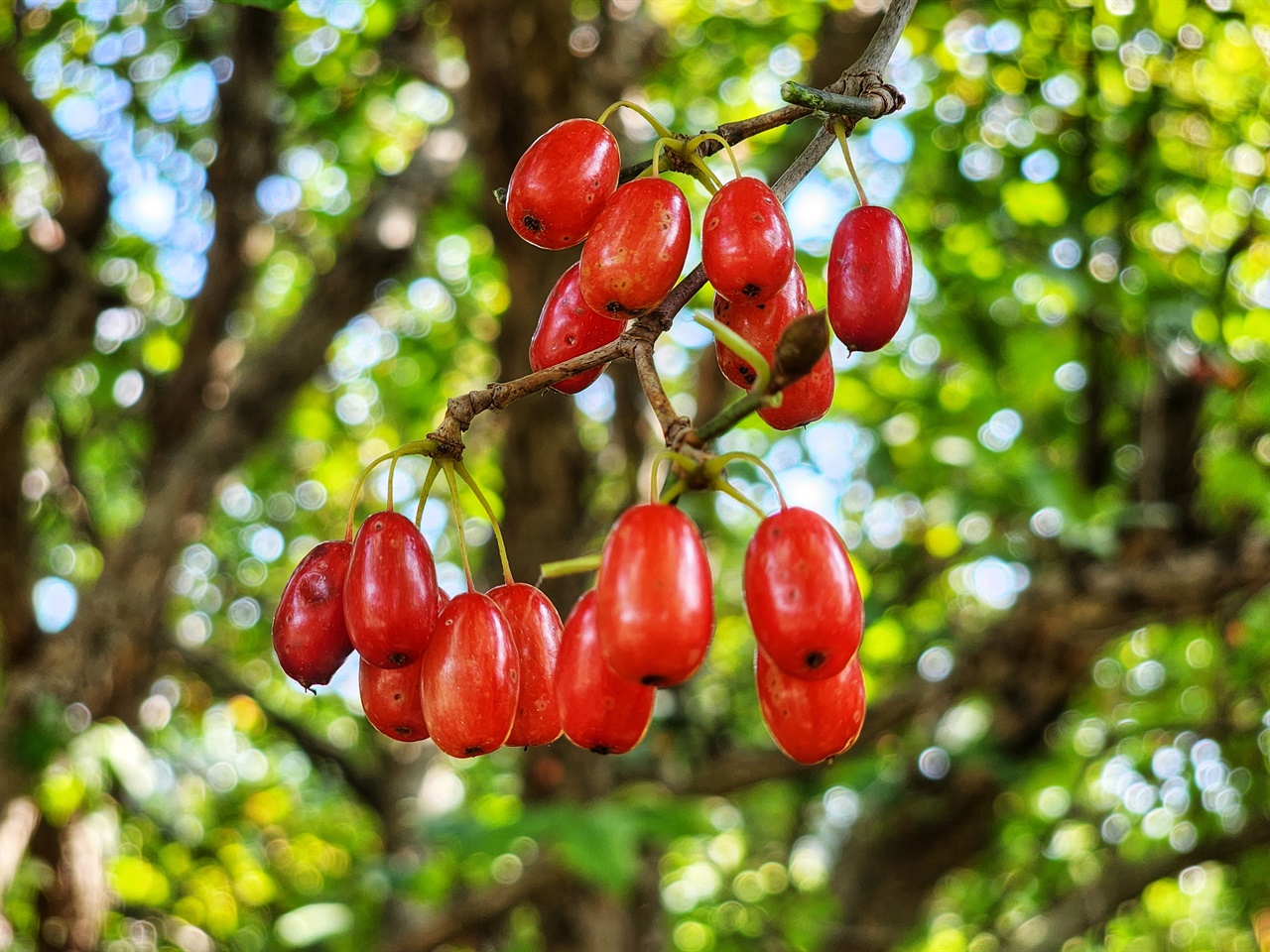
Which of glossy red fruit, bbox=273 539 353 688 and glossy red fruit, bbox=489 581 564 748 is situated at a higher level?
glossy red fruit, bbox=273 539 353 688

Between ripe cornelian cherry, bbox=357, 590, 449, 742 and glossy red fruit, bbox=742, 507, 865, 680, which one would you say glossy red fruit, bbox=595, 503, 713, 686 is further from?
ripe cornelian cherry, bbox=357, 590, 449, 742

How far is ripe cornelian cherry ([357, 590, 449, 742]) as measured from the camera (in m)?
1.41

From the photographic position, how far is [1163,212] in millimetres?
4387

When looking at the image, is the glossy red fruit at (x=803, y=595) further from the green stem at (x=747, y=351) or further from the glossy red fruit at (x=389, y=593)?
the glossy red fruit at (x=389, y=593)

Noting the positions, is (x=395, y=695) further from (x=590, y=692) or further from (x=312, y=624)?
(x=590, y=692)

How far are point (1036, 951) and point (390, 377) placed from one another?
4.82m

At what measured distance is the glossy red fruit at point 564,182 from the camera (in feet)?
4.71

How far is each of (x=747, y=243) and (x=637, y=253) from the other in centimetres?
12

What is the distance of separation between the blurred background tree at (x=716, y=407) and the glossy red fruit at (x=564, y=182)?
81.2 inches

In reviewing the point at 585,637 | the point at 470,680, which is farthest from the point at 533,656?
the point at 585,637

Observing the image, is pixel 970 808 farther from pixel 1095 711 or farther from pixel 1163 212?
pixel 1163 212

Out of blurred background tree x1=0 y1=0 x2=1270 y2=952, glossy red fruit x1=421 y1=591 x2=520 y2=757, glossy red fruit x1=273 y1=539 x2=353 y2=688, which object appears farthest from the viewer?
blurred background tree x1=0 y1=0 x2=1270 y2=952

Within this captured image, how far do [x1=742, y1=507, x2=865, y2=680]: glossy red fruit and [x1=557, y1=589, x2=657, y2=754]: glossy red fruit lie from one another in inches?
6.0

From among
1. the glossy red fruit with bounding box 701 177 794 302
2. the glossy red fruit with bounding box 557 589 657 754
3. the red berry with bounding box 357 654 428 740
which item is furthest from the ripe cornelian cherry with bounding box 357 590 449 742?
the glossy red fruit with bounding box 701 177 794 302
